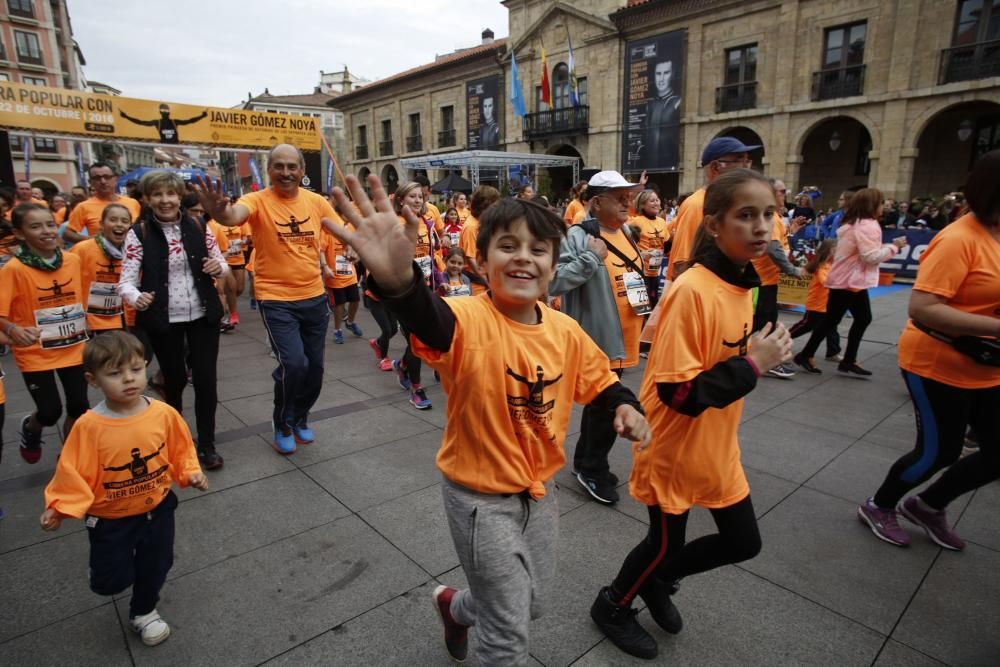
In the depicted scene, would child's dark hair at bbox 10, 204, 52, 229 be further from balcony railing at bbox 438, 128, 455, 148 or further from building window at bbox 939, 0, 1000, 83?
balcony railing at bbox 438, 128, 455, 148

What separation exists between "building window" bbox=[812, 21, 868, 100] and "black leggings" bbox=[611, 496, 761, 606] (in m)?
22.3

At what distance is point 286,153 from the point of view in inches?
159

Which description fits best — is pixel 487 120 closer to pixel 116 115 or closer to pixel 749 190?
pixel 116 115

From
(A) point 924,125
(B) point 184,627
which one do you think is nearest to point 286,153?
(B) point 184,627

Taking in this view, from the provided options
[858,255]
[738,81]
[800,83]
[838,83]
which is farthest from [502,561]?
[738,81]

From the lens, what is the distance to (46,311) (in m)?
3.64

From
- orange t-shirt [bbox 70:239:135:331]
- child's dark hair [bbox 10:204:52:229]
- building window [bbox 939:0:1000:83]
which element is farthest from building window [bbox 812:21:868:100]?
child's dark hair [bbox 10:204:52:229]

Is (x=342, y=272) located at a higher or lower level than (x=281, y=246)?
lower

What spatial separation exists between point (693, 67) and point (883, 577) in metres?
24.3

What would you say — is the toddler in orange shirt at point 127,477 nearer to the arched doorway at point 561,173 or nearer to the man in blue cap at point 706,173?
the man in blue cap at point 706,173

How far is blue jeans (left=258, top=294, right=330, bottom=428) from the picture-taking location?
4.06 meters

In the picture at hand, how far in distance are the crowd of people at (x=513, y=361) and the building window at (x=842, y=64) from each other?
64.7 ft

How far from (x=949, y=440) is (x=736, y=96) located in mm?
22757

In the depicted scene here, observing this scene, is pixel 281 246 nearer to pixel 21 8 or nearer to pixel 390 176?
pixel 390 176
